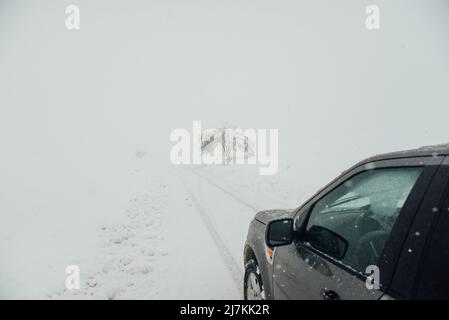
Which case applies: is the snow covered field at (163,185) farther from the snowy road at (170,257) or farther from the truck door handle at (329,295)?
the truck door handle at (329,295)

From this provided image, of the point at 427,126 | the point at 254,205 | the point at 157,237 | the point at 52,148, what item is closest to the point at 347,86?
the point at 427,126

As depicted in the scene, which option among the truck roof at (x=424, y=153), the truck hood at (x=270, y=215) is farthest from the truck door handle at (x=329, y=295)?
the truck hood at (x=270, y=215)

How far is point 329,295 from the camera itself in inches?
73.2

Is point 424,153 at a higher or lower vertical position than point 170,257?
higher

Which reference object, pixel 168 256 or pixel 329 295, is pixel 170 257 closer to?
pixel 168 256

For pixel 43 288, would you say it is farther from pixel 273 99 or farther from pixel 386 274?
pixel 273 99

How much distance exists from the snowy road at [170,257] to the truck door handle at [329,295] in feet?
8.84

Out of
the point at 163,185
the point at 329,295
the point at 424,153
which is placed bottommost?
the point at 163,185

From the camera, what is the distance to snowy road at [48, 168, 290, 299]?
15.3 ft

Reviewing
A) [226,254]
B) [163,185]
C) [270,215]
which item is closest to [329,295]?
[270,215]

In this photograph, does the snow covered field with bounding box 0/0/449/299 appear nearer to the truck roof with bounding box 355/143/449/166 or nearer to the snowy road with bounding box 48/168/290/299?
the snowy road with bounding box 48/168/290/299

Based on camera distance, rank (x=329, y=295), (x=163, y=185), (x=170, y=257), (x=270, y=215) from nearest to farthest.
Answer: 1. (x=329, y=295)
2. (x=270, y=215)
3. (x=170, y=257)
4. (x=163, y=185)

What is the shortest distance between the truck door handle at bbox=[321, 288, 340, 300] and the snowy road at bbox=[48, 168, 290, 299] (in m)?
2.69

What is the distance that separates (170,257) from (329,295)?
15.5 ft
